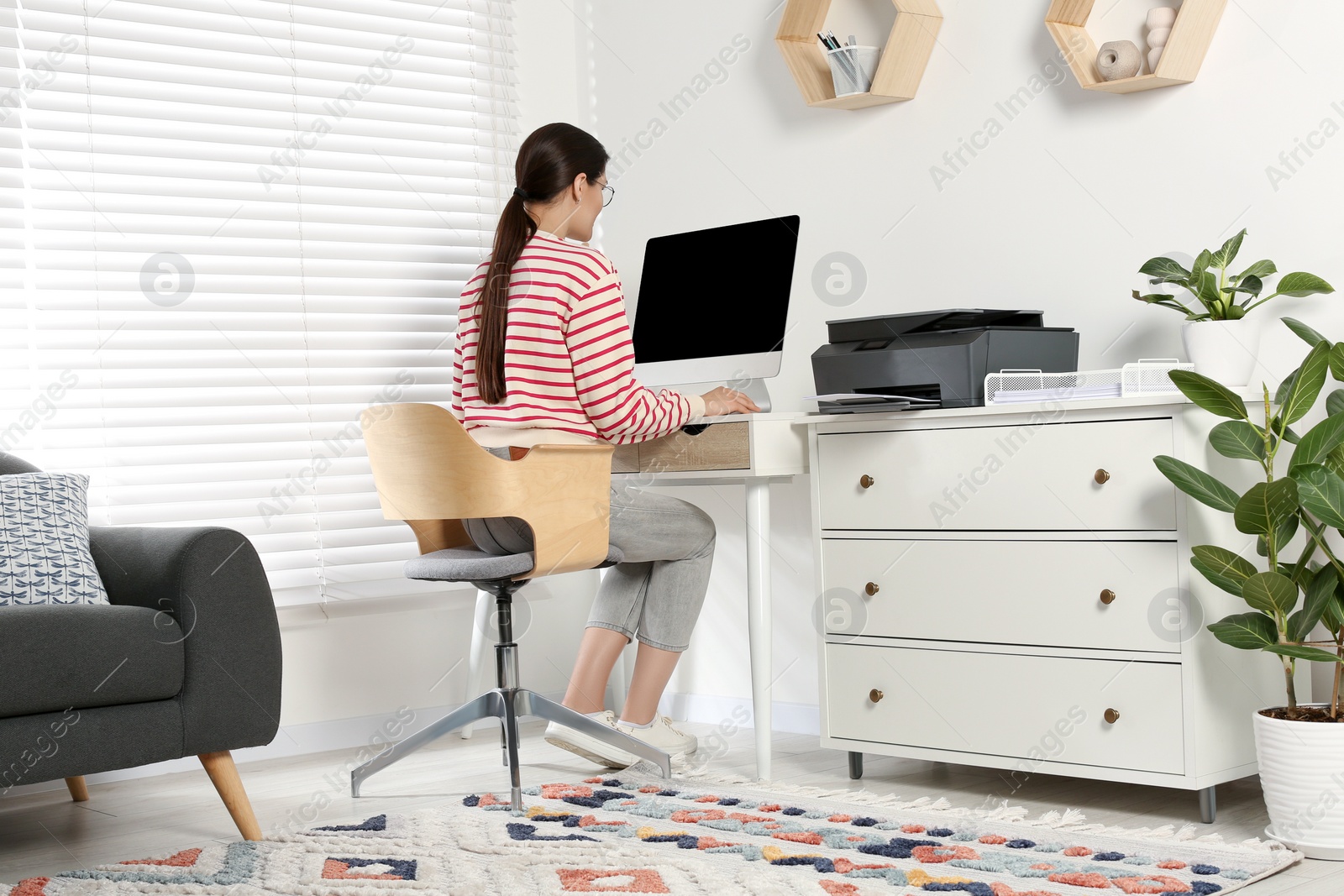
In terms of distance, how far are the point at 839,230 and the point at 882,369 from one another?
0.79 m

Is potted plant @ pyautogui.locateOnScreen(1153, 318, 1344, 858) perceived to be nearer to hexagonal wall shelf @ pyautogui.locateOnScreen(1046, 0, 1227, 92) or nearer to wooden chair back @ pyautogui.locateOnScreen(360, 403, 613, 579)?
hexagonal wall shelf @ pyautogui.locateOnScreen(1046, 0, 1227, 92)

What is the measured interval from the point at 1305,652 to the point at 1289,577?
182mm

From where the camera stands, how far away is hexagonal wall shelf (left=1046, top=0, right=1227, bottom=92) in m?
2.54

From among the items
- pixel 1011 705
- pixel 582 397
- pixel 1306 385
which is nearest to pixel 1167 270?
pixel 1306 385

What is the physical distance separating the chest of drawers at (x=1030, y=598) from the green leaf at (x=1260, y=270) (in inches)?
12.1

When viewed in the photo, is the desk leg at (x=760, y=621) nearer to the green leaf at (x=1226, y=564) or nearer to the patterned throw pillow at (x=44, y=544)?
the green leaf at (x=1226, y=564)

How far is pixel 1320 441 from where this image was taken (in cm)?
211

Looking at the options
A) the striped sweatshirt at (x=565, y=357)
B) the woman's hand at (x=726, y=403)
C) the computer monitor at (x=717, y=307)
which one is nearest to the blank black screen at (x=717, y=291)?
the computer monitor at (x=717, y=307)

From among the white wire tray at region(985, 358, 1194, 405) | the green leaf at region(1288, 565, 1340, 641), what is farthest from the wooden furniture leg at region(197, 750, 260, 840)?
the green leaf at region(1288, 565, 1340, 641)

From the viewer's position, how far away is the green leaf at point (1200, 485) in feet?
7.09

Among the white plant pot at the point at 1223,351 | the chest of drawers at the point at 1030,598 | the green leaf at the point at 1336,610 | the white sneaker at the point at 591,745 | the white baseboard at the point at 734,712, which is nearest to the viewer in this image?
the green leaf at the point at 1336,610

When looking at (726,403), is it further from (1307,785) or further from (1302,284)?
(1307,785)

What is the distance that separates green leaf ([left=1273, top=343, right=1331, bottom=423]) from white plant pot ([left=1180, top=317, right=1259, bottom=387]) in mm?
190

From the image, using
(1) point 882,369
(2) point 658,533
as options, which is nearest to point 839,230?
(1) point 882,369
